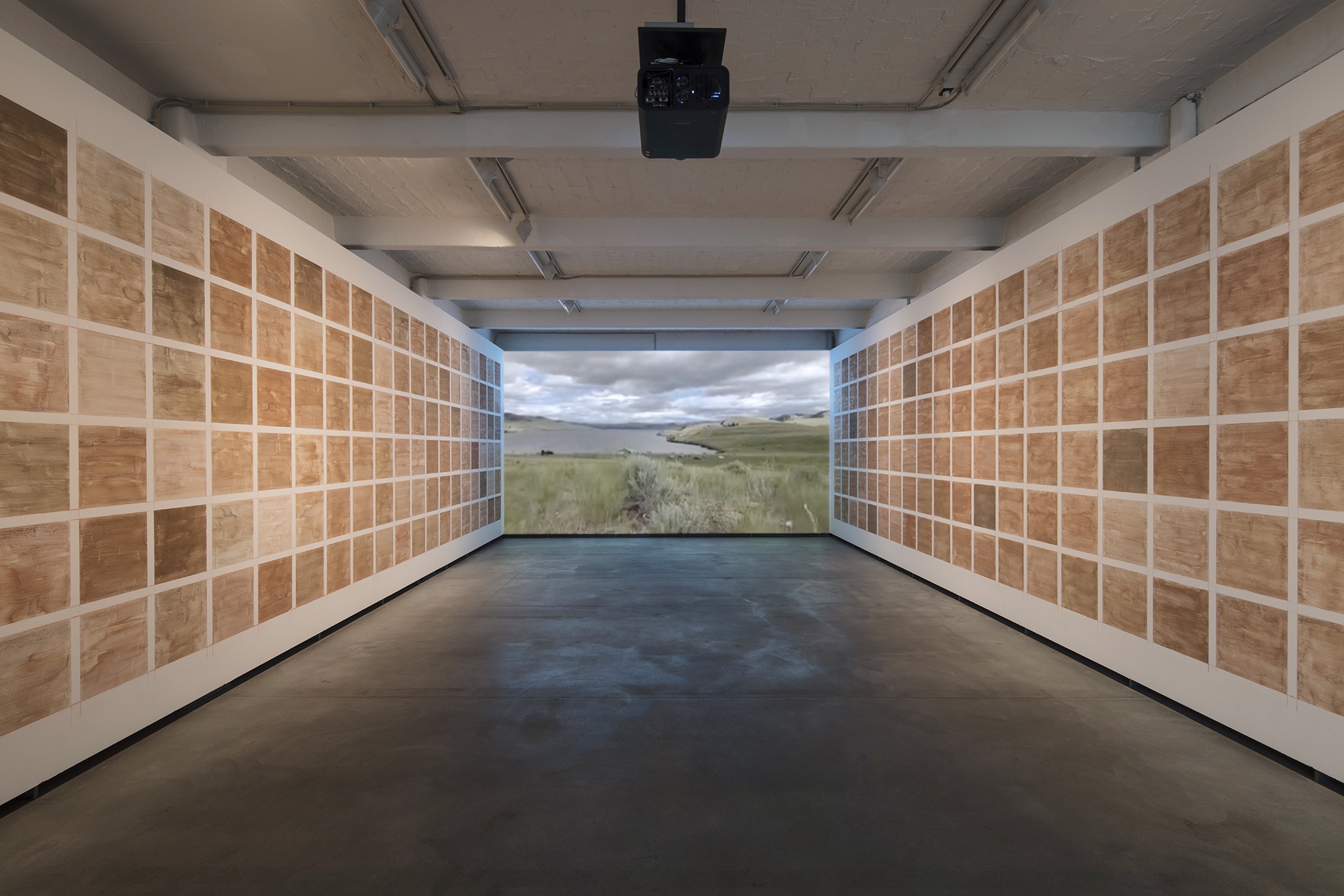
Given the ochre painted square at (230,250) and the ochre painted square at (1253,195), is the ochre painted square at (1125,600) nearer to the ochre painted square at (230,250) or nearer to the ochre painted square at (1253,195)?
the ochre painted square at (1253,195)

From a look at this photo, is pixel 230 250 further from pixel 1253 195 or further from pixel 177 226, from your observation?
pixel 1253 195

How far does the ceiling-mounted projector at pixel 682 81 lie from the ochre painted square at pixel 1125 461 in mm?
2847

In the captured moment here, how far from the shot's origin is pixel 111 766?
2.46 m

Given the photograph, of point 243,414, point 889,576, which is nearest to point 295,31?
point 243,414

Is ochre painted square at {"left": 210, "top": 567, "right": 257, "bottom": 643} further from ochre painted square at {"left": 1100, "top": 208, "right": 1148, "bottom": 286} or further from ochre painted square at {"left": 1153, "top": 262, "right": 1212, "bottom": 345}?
ochre painted square at {"left": 1100, "top": 208, "right": 1148, "bottom": 286}

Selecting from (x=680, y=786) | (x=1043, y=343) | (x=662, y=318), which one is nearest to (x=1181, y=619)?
(x=1043, y=343)

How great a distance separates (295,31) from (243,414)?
6.58 ft

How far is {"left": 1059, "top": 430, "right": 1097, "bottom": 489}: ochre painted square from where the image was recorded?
358 centimetres

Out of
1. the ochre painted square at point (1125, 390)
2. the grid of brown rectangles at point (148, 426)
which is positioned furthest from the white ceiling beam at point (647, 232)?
the ochre painted square at point (1125, 390)

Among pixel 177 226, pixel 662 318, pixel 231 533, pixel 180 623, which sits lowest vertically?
pixel 180 623

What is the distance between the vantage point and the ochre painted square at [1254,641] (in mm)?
2494

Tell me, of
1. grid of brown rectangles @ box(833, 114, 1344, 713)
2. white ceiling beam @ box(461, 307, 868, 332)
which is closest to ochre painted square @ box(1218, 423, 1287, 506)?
grid of brown rectangles @ box(833, 114, 1344, 713)

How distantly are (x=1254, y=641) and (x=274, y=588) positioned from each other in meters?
5.19

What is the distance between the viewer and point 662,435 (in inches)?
500
